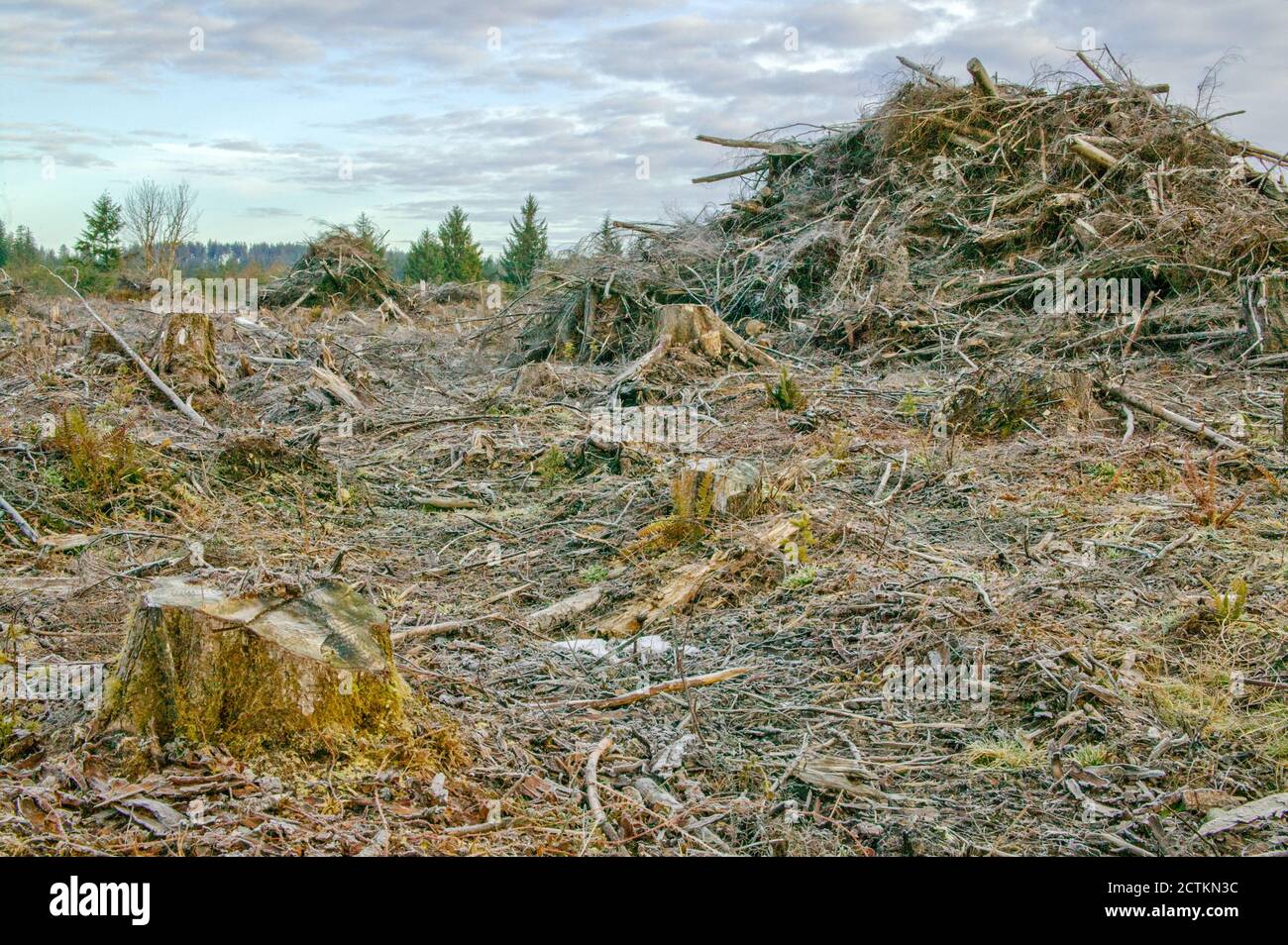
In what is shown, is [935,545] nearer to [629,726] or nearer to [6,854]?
[629,726]

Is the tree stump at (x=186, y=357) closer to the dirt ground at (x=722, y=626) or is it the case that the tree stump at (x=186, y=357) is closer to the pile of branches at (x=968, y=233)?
the dirt ground at (x=722, y=626)

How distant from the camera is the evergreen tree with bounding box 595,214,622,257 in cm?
1392

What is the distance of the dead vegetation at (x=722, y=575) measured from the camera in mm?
2928

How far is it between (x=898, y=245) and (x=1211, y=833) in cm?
1084

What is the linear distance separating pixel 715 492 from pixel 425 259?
37.5 m

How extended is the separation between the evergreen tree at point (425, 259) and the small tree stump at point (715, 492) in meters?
36.2

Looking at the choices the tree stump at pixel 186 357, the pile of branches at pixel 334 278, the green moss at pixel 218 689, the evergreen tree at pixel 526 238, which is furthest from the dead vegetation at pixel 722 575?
the evergreen tree at pixel 526 238

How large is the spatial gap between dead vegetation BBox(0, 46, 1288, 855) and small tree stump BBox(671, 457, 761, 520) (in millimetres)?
19

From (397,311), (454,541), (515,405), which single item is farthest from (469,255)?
(454,541)

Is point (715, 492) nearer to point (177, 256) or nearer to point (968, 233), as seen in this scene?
point (968, 233)

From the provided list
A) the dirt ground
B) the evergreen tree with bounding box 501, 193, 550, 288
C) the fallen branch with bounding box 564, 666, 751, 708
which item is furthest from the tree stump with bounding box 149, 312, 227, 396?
the evergreen tree with bounding box 501, 193, 550, 288

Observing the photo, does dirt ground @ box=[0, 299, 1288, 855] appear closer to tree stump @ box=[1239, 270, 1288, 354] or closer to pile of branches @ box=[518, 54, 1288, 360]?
tree stump @ box=[1239, 270, 1288, 354]

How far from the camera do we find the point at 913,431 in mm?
8016

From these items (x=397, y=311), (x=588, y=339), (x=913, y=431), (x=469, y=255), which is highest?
(x=469, y=255)
